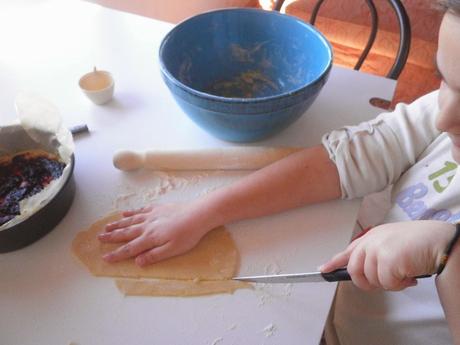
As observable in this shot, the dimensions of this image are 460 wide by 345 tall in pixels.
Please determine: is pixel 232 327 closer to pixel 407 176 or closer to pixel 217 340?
pixel 217 340

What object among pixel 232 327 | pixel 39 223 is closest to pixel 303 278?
pixel 232 327

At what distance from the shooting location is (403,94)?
2021mm

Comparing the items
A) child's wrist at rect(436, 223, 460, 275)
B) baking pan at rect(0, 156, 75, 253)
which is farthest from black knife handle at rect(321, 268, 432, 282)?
baking pan at rect(0, 156, 75, 253)

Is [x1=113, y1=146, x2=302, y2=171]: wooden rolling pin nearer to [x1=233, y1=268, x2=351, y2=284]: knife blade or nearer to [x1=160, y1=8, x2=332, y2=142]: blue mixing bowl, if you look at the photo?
[x1=160, y1=8, x2=332, y2=142]: blue mixing bowl

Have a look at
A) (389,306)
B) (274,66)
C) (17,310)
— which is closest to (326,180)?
(389,306)

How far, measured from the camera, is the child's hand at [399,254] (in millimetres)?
480

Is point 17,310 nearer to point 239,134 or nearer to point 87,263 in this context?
point 87,263

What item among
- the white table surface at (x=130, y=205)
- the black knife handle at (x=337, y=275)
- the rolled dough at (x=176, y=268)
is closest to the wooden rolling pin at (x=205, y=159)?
the white table surface at (x=130, y=205)

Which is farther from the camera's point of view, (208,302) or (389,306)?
(389,306)

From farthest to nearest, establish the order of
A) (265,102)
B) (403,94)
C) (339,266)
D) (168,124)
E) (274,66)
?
1. (403,94)
2. (274,66)
3. (168,124)
4. (265,102)
5. (339,266)

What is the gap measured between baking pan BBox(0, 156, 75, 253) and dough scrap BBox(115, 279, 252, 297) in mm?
146

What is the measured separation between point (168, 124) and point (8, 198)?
329 millimetres

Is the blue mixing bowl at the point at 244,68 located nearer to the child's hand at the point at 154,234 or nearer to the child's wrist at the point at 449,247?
the child's hand at the point at 154,234

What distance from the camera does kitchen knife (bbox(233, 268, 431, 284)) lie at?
1.73 feet
